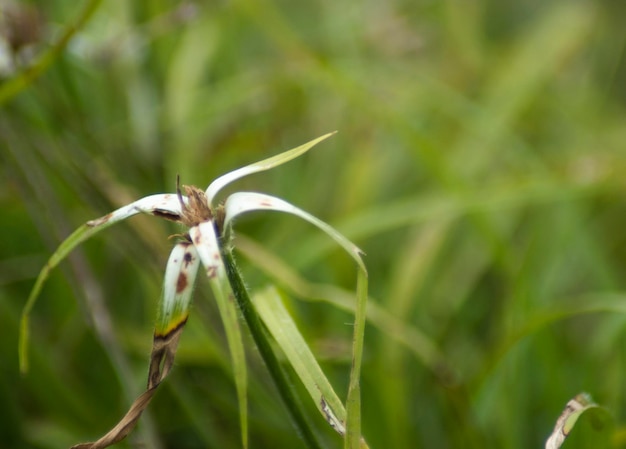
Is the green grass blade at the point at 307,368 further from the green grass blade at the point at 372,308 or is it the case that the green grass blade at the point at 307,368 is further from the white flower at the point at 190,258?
the green grass blade at the point at 372,308

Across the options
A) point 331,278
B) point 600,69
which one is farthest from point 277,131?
point 600,69

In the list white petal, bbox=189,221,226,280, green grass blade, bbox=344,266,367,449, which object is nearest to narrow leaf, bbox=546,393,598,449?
green grass blade, bbox=344,266,367,449

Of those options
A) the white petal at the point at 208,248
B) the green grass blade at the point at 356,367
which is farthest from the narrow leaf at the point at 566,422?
the white petal at the point at 208,248

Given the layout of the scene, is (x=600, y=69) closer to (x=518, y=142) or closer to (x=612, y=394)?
(x=518, y=142)

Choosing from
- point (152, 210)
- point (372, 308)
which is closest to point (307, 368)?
point (152, 210)

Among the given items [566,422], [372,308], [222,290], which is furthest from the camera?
[372,308]

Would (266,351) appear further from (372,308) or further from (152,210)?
(372,308)
